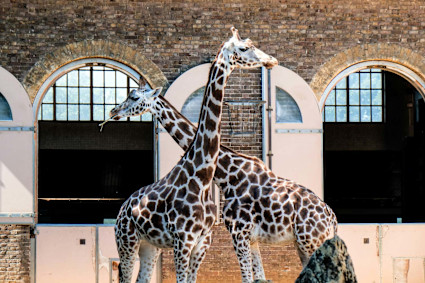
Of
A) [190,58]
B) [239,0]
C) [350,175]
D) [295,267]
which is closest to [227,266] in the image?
[295,267]

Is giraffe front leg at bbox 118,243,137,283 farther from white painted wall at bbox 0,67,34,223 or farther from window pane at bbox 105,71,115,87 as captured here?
window pane at bbox 105,71,115,87

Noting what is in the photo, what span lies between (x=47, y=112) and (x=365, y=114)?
8302 mm

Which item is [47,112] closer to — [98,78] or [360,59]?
[98,78]

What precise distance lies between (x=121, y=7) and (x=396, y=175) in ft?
40.0

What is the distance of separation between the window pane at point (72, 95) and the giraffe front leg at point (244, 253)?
11843mm

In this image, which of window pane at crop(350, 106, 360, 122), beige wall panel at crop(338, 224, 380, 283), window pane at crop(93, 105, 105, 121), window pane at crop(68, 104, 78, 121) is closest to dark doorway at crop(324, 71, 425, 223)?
window pane at crop(350, 106, 360, 122)

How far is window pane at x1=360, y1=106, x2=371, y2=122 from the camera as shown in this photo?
20922 millimetres

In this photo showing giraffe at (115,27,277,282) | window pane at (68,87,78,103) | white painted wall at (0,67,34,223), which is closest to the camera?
giraffe at (115,27,277,282)

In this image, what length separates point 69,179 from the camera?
74.1ft

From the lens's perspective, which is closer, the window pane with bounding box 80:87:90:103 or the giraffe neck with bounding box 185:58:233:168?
the giraffe neck with bounding box 185:58:233:168

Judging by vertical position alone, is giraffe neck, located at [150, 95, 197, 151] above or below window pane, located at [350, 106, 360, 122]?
below

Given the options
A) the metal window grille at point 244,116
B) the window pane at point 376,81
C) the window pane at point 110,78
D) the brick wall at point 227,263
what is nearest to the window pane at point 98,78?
the window pane at point 110,78

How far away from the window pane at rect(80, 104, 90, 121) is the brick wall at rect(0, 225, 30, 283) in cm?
837

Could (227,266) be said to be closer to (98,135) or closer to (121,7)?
(121,7)
